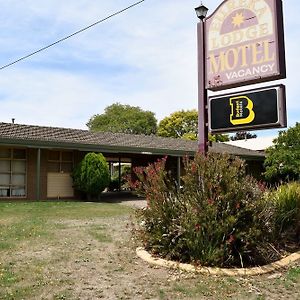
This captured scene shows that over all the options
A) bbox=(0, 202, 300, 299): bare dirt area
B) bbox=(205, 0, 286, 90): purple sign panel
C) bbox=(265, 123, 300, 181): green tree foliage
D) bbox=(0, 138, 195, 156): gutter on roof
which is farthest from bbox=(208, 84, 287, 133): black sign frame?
bbox=(265, 123, 300, 181): green tree foliage

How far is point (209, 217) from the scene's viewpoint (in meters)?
6.82

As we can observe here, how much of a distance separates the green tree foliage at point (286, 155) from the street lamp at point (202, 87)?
17.5m

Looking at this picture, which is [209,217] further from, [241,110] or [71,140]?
[71,140]

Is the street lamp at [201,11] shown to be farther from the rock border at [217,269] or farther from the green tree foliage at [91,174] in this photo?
the green tree foliage at [91,174]

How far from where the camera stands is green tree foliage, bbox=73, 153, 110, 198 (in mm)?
19969

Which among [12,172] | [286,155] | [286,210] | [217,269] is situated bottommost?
[217,269]

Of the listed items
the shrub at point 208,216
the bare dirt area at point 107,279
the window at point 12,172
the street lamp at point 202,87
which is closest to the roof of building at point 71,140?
the window at point 12,172

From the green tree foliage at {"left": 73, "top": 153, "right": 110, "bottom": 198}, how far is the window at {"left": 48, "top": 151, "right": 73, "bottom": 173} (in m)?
1.08

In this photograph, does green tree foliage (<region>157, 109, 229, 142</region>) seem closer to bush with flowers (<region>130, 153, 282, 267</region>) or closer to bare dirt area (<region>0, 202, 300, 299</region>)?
bush with flowers (<region>130, 153, 282, 267</region>)

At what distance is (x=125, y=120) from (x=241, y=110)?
57.3m

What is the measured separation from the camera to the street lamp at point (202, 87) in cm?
895

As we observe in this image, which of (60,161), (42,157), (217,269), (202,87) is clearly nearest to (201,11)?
(202,87)

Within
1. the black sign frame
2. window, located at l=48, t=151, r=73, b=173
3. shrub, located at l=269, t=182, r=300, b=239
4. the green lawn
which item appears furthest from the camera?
window, located at l=48, t=151, r=73, b=173

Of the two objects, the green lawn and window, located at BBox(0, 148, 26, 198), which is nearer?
the green lawn
